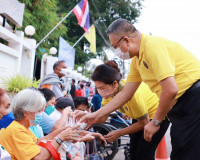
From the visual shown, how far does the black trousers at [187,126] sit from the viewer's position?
5.53ft

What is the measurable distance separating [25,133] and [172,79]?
1255mm

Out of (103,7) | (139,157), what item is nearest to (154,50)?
(139,157)

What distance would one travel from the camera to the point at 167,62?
1.71m

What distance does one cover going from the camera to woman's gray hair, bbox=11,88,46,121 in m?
2.15

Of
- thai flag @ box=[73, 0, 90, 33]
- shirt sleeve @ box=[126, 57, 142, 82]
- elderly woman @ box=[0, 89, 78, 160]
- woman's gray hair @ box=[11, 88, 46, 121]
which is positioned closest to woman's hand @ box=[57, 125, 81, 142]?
elderly woman @ box=[0, 89, 78, 160]

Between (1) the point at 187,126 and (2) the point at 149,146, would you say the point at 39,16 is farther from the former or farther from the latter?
(1) the point at 187,126

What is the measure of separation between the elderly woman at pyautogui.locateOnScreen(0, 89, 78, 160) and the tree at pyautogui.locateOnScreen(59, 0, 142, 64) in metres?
18.9

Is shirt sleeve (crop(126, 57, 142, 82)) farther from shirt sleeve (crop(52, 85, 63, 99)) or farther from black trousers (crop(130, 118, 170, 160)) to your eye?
shirt sleeve (crop(52, 85, 63, 99))

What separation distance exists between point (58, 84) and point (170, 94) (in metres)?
3.59

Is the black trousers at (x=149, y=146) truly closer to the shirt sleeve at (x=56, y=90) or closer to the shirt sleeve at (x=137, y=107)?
the shirt sleeve at (x=137, y=107)

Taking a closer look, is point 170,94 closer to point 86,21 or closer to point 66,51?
point 86,21

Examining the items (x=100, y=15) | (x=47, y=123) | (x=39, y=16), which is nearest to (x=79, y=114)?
(x=47, y=123)

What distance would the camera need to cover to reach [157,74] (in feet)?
5.66

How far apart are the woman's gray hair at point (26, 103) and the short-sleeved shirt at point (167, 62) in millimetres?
975
